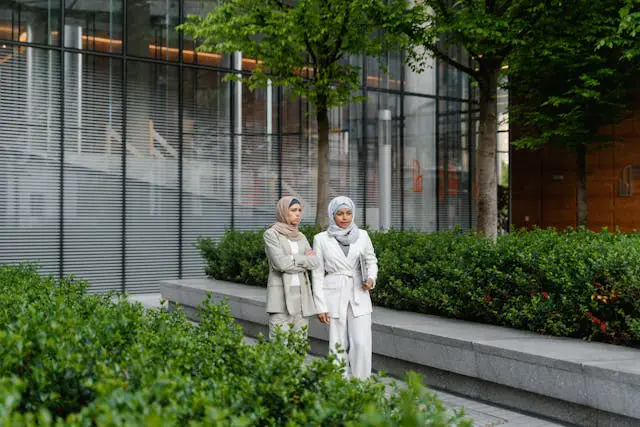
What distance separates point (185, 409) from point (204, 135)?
1533 cm

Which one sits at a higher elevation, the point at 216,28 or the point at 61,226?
the point at 216,28

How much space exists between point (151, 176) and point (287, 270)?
1044 centimetres

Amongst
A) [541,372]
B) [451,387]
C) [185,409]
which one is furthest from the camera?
[451,387]

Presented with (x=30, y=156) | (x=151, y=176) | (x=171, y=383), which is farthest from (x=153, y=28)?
(x=171, y=383)

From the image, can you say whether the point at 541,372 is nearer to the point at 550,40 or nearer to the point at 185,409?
the point at 185,409

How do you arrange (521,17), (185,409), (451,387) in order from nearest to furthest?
(185,409) → (451,387) → (521,17)

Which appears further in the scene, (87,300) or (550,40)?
(550,40)

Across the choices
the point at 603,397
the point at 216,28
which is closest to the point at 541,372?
the point at 603,397

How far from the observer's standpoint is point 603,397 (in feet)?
21.3

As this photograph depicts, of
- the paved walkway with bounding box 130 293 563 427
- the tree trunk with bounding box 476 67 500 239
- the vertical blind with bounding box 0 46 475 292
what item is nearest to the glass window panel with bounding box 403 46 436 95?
the vertical blind with bounding box 0 46 475 292

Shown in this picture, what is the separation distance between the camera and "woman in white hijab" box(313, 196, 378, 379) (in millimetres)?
7363

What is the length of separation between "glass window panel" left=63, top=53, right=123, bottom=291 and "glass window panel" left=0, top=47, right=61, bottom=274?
26cm

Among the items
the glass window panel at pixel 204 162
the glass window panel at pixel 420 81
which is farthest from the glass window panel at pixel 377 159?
the glass window panel at pixel 204 162

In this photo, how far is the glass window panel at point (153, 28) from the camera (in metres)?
17.2
